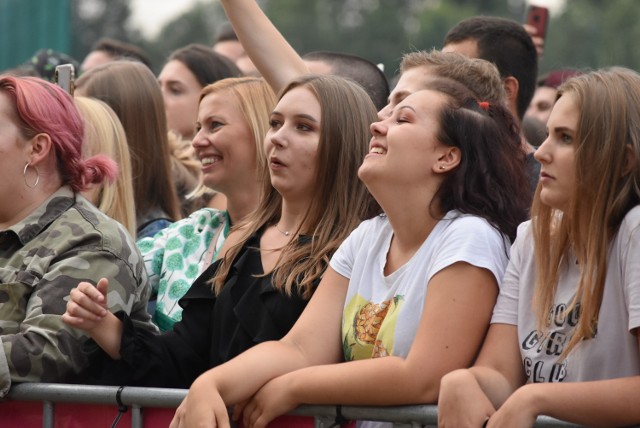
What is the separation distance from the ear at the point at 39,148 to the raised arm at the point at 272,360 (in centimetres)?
118

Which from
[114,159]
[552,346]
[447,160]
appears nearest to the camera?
[552,346]

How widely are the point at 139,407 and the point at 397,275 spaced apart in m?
0.87

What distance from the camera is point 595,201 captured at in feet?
11.2

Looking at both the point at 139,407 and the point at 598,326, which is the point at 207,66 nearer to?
the point at 139,407

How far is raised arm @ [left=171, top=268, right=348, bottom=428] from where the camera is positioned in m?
3.61

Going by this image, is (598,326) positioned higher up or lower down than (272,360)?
higher up

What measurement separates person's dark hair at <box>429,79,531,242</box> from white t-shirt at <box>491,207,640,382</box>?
1.10 feet

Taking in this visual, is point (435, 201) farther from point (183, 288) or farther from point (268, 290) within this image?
point (183, 288)

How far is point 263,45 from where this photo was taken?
531cm

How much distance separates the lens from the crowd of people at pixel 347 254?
342 cm

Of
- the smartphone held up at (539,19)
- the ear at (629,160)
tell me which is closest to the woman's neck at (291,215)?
the ear at (629,160)

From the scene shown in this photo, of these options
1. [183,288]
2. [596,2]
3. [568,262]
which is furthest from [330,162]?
[596,2]

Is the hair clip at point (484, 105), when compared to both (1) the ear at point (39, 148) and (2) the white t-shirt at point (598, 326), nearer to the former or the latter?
(2) the white t-shirt at point (598, 326)

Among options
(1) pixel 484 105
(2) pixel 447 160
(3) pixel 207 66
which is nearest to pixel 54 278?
(2) pixel 447 160
